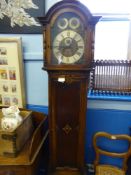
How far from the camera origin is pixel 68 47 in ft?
4.28

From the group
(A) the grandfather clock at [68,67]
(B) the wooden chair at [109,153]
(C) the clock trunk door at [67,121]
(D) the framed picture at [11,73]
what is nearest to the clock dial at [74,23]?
(A) the grandfather clock at [68,67]

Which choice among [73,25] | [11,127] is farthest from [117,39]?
[11,127]

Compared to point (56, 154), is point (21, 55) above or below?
above

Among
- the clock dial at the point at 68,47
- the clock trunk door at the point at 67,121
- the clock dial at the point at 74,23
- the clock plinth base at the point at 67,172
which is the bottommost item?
the clock plinth base at the point at 67,172

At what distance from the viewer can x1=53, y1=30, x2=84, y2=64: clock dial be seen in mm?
1284

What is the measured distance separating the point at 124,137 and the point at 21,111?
0.83m

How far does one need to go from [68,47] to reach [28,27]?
469 mm

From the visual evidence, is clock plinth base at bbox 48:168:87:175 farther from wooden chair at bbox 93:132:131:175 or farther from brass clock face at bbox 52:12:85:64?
brass clock face at bbox 52:12:85:64

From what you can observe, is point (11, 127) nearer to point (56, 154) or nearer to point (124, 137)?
point (56, 154)

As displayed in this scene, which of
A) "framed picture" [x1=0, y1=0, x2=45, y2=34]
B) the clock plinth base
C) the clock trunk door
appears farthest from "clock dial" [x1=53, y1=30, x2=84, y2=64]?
the clock plinth base

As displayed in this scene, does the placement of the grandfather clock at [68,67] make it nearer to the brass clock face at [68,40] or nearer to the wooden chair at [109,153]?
the brass clock face at [68,40]

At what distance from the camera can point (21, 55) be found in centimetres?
161

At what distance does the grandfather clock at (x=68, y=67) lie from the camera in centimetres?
124

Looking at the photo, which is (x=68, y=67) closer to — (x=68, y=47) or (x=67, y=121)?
(x=68, y=47)
